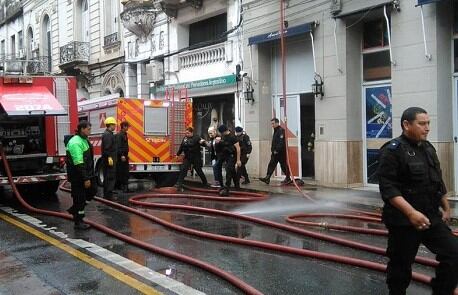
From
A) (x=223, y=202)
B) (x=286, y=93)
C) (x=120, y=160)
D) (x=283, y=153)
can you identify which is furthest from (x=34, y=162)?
(x=286, y=93)

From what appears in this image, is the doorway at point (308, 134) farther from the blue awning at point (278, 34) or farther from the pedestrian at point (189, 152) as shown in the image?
the pedestrian at point (189, 152)

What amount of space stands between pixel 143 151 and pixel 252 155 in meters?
3.44

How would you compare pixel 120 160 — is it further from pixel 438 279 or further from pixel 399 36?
pixel 438 279

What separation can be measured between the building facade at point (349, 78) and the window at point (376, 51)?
0.08 ft

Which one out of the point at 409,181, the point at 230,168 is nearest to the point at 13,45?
the point at 230,168

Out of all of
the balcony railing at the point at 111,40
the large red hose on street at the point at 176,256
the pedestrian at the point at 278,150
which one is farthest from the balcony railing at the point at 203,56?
the large red hose on street at the point at 176,256

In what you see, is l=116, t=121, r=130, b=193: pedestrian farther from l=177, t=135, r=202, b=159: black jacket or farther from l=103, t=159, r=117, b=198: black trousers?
l=177, t=135, r=202, b=159: black jacket

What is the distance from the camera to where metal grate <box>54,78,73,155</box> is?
11.9 m

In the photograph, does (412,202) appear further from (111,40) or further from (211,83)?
(111,40)

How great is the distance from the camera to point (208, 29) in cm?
1900

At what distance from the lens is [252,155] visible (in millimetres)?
16047

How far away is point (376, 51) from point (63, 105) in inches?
284

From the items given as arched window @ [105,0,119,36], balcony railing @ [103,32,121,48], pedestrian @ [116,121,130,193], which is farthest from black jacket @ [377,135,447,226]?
arched window @ [105,0,119,36]

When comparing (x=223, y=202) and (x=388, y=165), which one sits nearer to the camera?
(x=388, y=165)
